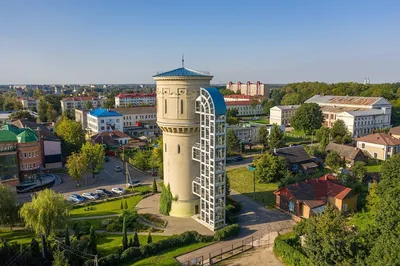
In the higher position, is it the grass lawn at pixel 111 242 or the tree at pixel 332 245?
the tree at pixel 332 245

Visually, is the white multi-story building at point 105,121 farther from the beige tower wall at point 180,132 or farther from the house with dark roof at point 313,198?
the house with dark roof at point 313,198

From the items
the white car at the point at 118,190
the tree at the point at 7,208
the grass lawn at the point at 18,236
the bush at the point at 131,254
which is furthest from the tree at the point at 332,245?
the white car at the point at 118,190

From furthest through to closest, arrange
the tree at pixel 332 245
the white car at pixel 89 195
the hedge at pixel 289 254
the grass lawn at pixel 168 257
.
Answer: the white car at pixel 89 195, the grass lawn at pixel 168 257, the hedge at pixel 289 254, the tree at pixel 332 245

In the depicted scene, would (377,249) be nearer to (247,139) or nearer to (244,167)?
(244,167)

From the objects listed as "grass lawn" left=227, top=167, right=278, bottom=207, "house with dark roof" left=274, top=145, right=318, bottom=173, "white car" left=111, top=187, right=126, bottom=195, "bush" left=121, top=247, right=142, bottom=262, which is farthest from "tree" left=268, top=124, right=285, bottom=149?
"bush" left=121, top=247, right=142, bottom=262

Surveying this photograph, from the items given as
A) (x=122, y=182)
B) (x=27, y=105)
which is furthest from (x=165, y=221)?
(x=27, y=105)

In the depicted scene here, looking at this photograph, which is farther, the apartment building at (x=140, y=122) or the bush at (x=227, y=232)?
the apartment building at (x=140, y=122)
